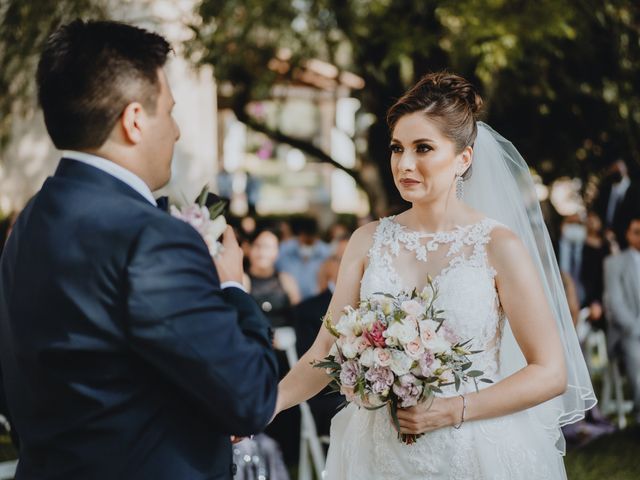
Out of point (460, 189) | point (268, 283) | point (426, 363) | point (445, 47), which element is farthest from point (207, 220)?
point (445, 47)

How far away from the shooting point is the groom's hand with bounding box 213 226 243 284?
2152 mm

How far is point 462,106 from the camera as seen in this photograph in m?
3.20

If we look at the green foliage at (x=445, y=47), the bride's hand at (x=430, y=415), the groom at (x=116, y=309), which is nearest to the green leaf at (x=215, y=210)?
the groom at (x=116, y=309)

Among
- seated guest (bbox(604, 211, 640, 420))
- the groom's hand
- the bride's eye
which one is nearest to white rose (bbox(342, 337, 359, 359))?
the groom's hand

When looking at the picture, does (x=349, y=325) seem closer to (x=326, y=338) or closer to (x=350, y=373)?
(x=350, y=373)

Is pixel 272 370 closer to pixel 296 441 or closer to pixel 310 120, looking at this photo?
pixel 296 441

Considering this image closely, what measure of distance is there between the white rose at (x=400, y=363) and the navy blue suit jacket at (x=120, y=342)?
726 mm

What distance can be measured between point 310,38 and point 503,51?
2629 millimetres

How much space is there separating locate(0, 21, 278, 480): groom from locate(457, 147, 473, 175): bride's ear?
4.62 feet

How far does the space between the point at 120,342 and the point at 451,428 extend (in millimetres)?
1459

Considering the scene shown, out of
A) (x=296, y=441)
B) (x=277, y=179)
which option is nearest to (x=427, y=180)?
(x=296, y=441)

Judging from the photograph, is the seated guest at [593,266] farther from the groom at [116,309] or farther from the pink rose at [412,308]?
the groom at [116,309]

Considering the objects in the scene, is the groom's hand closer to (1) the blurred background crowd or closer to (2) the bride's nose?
(2) the bride's nose

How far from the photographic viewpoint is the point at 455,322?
302 centimetres
